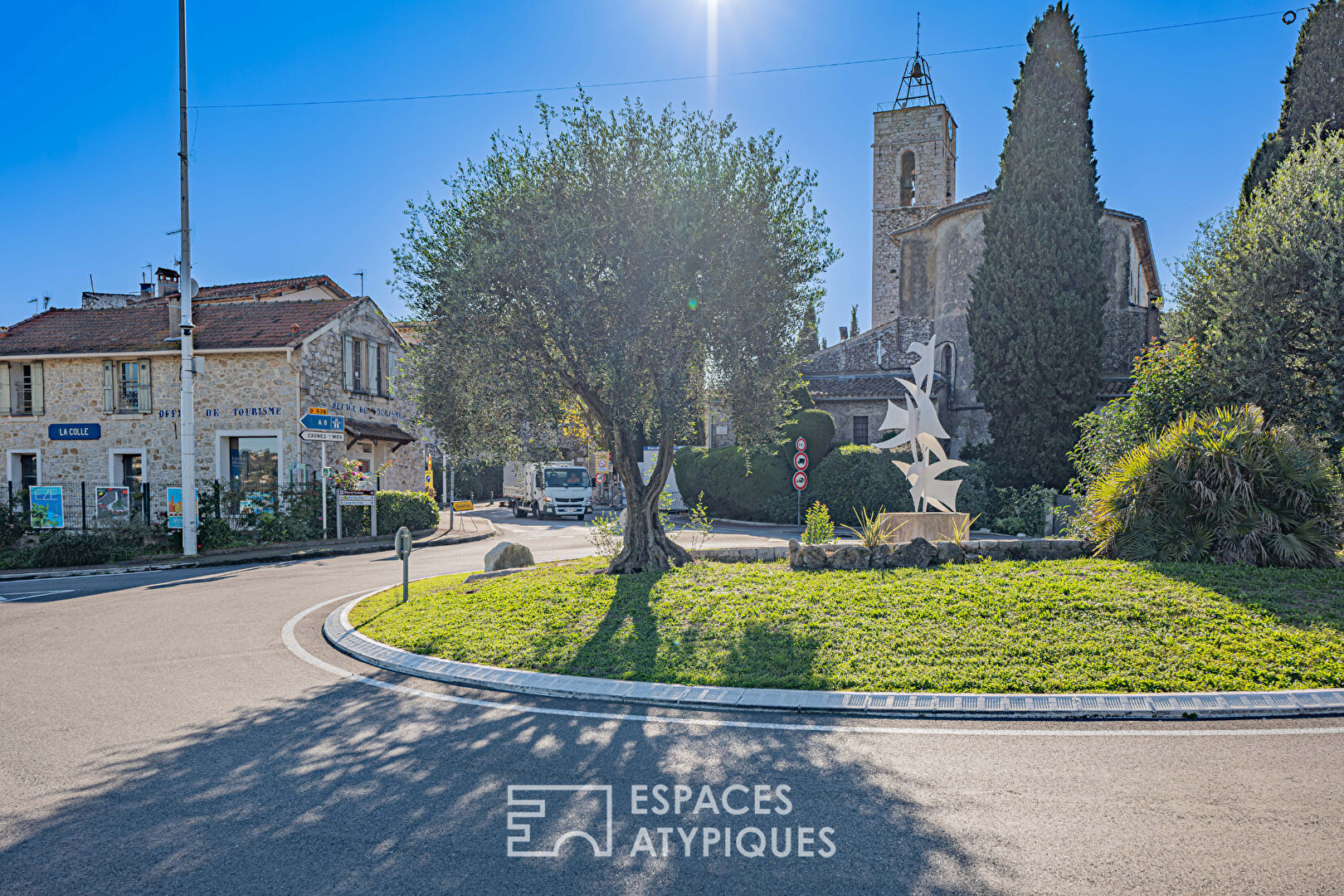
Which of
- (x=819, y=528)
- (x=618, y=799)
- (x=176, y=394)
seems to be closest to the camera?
(x=618, y=799)

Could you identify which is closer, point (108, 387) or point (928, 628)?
point (928, 628)

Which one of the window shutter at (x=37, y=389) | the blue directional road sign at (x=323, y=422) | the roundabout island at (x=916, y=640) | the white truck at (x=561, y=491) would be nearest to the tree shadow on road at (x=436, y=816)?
the roundabout island at (x=916, y=640)

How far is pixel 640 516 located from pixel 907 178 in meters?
46.7

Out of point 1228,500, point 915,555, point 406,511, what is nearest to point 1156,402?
point 1228,500

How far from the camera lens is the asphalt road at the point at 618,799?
11.8ft

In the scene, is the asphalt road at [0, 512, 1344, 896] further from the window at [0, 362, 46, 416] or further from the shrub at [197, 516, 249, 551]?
the window at [0, 362, 46, 416]

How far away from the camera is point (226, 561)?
18359 millimetres

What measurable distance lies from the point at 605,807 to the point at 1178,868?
270cm

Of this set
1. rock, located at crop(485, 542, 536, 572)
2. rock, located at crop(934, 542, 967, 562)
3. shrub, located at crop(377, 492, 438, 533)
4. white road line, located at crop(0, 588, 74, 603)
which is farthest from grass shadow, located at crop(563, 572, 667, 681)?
shrub, located at crop(377, 492, 438, 533)

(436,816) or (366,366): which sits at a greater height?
(366,366)

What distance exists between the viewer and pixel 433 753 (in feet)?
17.2

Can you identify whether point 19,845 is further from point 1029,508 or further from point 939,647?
point 1029,508

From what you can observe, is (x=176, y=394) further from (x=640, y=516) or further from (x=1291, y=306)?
(x=1291, y=306)

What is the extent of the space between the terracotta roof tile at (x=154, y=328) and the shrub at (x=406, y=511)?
5411 millimetres
